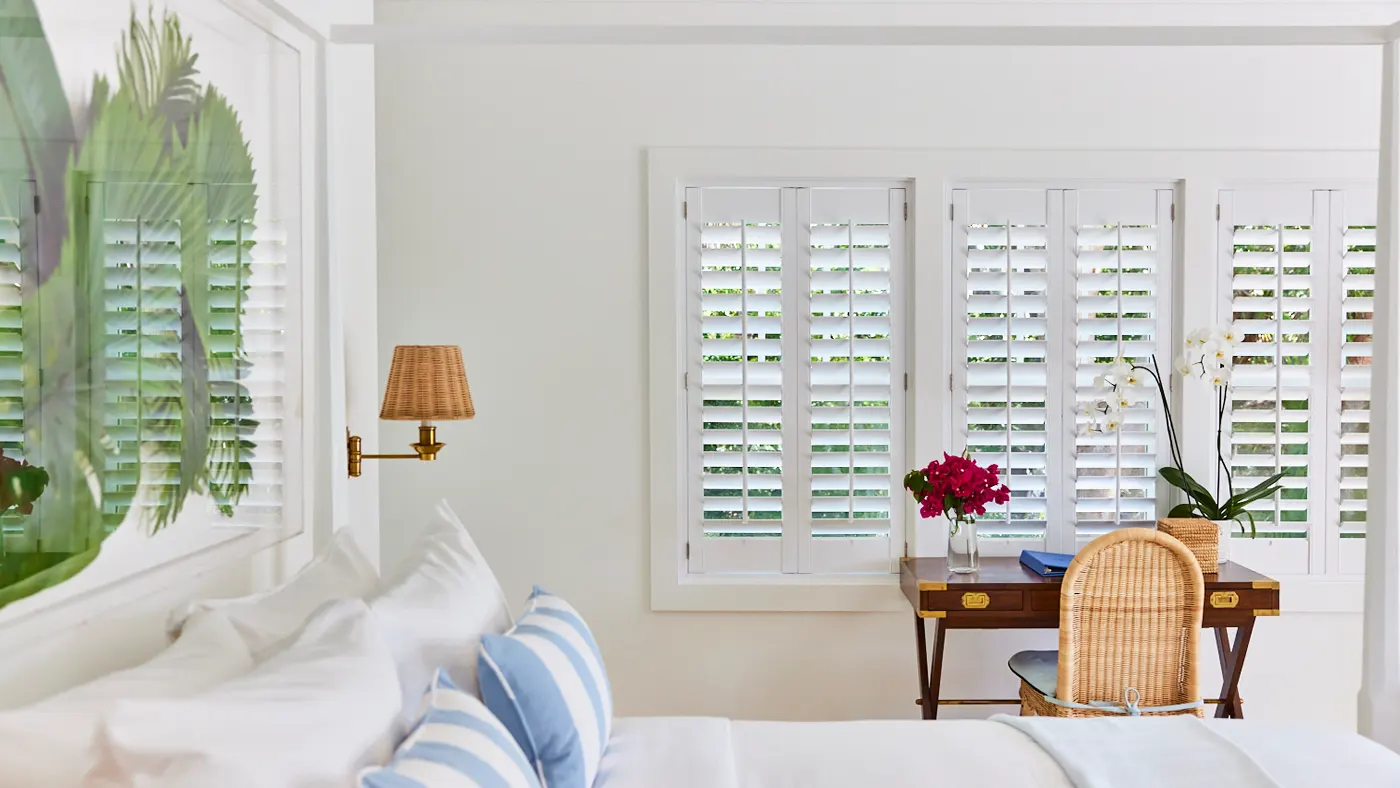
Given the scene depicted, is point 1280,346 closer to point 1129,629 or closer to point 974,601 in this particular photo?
point 1129,629

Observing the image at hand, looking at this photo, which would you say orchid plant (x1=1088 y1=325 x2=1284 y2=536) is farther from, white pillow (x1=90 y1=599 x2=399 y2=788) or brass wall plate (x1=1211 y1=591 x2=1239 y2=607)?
white pillow (x1=90 y1=599 x2=399 y2=788)

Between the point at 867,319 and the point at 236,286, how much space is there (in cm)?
211

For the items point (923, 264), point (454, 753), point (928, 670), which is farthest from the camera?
point (923, 264)

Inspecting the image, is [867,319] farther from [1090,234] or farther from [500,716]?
[500,716]

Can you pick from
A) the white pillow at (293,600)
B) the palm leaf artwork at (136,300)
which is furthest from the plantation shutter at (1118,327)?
the palm leaf artwork at (136,300)

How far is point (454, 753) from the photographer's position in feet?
3.95

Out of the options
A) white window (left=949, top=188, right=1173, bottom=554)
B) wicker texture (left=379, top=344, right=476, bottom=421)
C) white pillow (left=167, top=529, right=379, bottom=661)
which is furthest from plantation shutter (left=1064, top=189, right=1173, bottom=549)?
white pillow (left=167, top=529, right=379, bottom=661)

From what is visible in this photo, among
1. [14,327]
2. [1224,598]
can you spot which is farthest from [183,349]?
[1224,598]

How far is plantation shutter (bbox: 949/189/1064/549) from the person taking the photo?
3.32m

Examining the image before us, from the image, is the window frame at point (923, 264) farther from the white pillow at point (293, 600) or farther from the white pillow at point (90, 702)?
the white pillow at point (90, 702)

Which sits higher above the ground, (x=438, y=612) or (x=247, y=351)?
Result: (x=247, y=351)

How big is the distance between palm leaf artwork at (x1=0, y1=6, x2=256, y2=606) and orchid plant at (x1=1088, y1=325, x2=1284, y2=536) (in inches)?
103

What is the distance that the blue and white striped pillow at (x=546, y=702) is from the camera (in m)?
1.49

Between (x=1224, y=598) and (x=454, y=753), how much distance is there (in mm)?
2569
